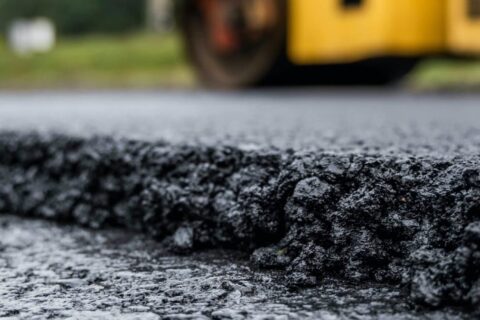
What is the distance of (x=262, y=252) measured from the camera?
0.97m

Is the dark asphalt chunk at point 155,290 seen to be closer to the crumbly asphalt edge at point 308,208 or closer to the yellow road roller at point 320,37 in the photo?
the crumbly asphalt edge at point 308,208

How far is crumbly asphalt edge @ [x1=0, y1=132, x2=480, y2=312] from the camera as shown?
2.65ft

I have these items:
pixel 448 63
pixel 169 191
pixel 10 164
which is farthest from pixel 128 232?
pixel 448 63

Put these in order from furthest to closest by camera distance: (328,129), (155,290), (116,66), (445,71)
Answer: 1. (116,66)
2. (445,71)
3. (328,129)
4. (155,290)

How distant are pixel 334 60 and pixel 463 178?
3227mm

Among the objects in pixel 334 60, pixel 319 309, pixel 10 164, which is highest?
pixel 334 60

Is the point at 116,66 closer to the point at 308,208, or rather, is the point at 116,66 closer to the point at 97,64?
the point at 97,64

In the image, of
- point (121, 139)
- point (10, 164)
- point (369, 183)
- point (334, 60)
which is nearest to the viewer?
point (369, 183)

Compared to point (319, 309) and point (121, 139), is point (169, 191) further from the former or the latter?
point (319, 309)

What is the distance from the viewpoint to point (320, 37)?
156 inches

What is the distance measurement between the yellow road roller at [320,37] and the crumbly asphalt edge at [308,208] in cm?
244

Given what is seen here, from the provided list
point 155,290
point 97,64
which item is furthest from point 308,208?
point 97,64

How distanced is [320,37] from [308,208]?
3.12m

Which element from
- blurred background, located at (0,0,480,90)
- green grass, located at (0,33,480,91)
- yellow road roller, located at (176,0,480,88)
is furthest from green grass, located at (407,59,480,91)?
green grass, located at (0,33,480,91)
